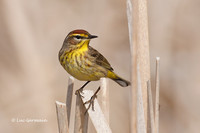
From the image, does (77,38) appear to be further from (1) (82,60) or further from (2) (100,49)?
(2) (100,49)

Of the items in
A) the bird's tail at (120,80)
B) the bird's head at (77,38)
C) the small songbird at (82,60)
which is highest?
→ the bird's head at (77,38)

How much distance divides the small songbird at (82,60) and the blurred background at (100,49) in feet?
1.74

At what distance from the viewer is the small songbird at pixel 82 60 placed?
9.84 ft

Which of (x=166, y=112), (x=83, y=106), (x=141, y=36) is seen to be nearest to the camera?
(x=141, y=36)

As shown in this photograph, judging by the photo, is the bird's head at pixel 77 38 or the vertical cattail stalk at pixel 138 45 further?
the bird's head at pixel 77 38

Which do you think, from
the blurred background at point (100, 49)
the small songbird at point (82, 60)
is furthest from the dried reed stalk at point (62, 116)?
the blurred background at point (100, 49)

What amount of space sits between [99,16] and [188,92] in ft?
3.71

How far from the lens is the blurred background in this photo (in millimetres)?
3602

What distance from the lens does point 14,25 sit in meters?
3.61

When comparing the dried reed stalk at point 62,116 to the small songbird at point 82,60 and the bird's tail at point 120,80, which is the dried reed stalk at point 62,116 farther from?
the bird's tail at point 120,80

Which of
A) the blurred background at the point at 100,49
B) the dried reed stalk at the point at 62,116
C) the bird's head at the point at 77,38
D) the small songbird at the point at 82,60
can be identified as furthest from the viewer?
the blurred background at the point at 100,49

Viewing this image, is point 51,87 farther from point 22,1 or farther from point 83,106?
point 83,106

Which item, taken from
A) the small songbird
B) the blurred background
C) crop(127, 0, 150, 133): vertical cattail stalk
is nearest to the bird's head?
the small songbird

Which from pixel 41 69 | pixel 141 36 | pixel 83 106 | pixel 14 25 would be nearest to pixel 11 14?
pixel 14 25
